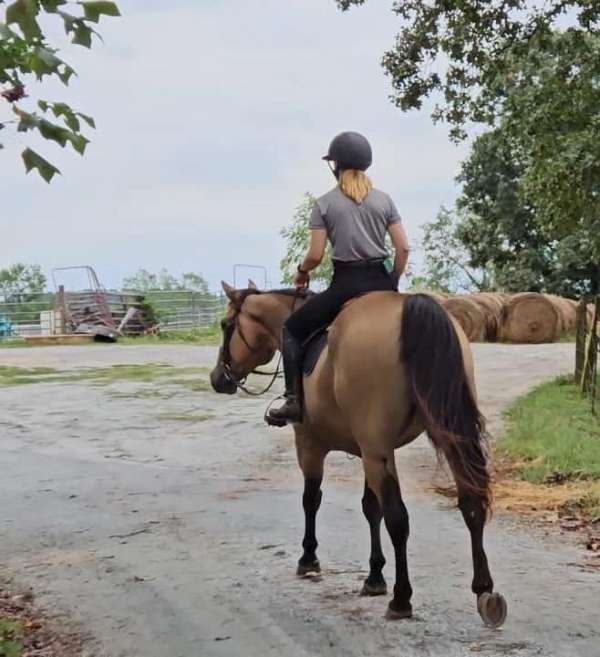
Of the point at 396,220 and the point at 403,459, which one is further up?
the point at 396,220

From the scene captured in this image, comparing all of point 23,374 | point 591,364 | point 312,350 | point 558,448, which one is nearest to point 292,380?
point 312,350

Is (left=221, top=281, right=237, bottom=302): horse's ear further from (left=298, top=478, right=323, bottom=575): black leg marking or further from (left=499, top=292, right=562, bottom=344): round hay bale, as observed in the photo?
(left=499, top=292, right=562, bottom=344): round hay bale

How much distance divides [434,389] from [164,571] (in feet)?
8.01

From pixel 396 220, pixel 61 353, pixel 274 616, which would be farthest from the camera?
pixel 61 353

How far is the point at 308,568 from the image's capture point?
603 centimetres

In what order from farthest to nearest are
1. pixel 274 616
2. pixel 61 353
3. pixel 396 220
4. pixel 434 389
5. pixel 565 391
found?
pixel 61 353, pixel 565 391, pixel 396 220, pixel 274 616, pixel 434 389

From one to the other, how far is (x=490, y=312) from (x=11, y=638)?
24.9 metres

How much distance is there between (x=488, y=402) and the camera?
14.8m

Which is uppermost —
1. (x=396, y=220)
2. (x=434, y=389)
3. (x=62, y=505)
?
(x=396, y=220)

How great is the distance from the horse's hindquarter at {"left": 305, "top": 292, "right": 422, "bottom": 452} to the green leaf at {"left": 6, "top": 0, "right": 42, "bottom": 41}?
245cm

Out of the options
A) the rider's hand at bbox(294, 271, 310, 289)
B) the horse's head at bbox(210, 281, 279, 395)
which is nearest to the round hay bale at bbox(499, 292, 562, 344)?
the horse's head at bbox(210, 281, 279, 395)

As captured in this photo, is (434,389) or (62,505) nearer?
(434,389)

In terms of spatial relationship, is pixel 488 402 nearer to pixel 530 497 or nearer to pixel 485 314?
pixel 530 497

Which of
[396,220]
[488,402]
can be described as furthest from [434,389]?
[488,402]
